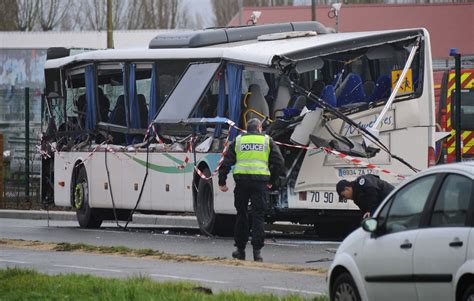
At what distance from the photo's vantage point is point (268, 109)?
69.1ft

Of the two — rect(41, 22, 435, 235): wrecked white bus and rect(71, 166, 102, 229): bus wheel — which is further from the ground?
rect(41, 22, 435, 235): wrecked white bus

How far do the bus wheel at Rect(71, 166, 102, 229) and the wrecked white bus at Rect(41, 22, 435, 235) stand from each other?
0.08ft

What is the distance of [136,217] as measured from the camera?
93.0 ft

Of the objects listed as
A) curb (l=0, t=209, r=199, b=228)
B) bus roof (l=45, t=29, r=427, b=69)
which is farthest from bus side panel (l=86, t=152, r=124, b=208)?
curb (l=0, t=209, r=199, b=228)

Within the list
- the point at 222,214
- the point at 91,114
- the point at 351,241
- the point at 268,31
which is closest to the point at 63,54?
the point at 91,114

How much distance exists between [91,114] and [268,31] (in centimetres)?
A: 373

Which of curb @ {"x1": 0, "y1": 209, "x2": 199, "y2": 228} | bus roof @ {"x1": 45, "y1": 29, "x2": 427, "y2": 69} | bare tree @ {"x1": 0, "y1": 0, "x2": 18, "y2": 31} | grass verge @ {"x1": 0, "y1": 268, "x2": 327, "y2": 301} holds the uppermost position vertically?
bare tree @ {"x1": 0, "y1": 0, "x2": 18, "y2": 31}

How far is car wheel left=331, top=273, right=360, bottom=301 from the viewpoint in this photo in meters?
10.7

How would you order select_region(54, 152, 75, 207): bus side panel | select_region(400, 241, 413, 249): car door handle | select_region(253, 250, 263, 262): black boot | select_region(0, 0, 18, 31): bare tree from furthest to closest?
select_region(0, 0, 18, 31): bare tree → select_region(54, 152, 75, 207): bus side panel → select_region(253, 250, 263, 262): black boot → select_region(400, 241, 413, 249): car door handle

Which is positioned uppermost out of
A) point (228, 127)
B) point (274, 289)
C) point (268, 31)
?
point (268, 31)

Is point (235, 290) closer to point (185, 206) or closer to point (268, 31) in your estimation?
point (185, 206)

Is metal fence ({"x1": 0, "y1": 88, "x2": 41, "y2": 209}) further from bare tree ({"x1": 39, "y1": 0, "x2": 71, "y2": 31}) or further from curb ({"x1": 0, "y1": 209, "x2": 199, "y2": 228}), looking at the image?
bare tree ({"x1": 39, "y1": 0, "x2": 71, "y2": 31})

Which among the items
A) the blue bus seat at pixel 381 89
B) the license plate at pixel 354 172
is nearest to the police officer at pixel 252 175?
the license plate at pixel 354 172

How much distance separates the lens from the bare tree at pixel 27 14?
73.8m
